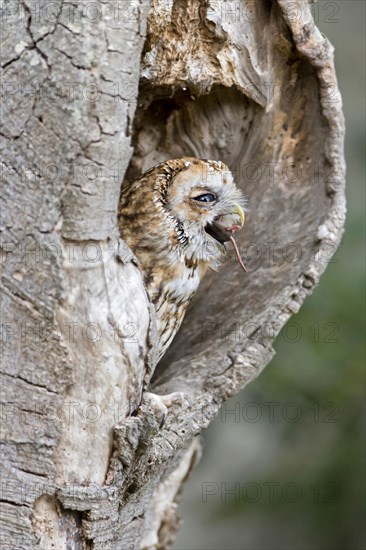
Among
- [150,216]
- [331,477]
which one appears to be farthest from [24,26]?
[331,477]

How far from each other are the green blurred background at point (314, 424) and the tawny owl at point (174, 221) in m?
1.52

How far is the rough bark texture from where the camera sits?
2795 millimetres

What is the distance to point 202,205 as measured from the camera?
3717 millimetres

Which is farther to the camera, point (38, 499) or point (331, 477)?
point (331, 477)

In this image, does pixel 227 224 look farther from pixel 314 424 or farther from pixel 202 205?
pixel 314 424

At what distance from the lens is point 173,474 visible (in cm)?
450

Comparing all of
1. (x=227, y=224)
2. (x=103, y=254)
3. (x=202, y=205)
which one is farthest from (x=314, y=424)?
(x=103, y=254)

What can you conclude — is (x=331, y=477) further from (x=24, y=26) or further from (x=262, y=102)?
(x=24, y=26)

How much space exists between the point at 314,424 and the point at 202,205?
2.62m

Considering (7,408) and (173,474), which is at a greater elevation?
(173,474)

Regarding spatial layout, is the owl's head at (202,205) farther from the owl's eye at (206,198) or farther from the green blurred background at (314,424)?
the green blurred background at (314,424)

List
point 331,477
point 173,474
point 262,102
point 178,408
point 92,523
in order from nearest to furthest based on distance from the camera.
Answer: point 92,523, point 178,408, point 262,102, point 173,474, point 331,477

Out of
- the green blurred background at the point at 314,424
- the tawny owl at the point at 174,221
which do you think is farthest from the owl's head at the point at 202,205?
the green blurred background at the point at 314,424

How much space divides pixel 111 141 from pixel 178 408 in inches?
44.9
